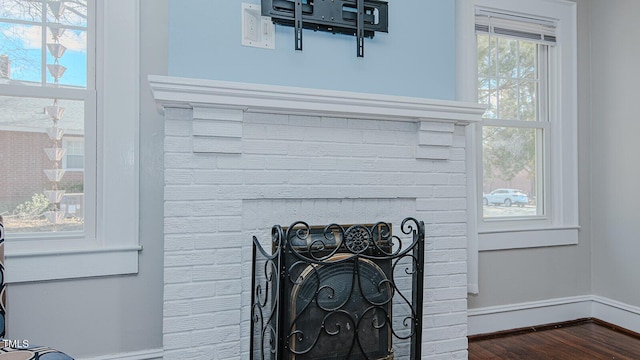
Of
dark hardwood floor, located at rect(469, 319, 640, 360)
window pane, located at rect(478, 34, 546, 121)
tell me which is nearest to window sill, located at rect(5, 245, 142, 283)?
dark hardwood floor, located at rect(469, 319, 640, 360)

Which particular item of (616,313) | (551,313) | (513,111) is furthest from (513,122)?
(616,313)

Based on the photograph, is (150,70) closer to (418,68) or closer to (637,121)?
(418,68)

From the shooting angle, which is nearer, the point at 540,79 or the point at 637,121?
the point at 637,121

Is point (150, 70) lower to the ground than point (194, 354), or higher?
higher

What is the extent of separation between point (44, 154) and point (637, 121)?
351cm

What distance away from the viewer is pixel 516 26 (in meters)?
2.75

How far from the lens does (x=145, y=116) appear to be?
76.5 inches

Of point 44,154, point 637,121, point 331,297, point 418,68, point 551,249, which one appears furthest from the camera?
point 551,249

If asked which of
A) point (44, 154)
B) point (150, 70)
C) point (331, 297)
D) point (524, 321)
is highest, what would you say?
point (150, 70)

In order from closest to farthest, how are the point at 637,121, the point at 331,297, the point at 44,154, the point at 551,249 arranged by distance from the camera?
the point at 331,297
the point at 44,154
the point at 637,121
the point at 551,249

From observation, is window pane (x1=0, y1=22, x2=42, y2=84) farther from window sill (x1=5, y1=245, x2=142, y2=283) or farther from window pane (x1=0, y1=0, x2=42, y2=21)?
window sill (x1=5, y1=245, x2=142, y2=283)

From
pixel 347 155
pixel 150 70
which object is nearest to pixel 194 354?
pixel 347 155

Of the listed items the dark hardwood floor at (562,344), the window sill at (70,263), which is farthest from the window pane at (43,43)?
the dark hardwood floor at (562,344)

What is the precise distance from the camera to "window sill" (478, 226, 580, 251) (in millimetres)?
2598
